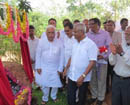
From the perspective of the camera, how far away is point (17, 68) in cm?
364

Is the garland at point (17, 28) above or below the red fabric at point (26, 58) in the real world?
above

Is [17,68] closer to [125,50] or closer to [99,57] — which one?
[99,57]

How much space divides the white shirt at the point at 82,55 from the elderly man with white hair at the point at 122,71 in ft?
1.12

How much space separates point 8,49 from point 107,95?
9.74ft

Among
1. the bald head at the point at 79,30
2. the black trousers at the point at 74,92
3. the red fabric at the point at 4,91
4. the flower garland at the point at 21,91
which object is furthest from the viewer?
the flower garland at the point at 21,91

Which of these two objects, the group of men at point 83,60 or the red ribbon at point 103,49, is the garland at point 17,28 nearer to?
the group of men at point 83,60

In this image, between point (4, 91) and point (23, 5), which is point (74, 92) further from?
point (23, 5)

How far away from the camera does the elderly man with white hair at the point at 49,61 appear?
3744 millimetres

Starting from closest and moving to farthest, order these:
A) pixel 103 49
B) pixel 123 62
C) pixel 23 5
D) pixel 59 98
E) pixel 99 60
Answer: pixel 123 62, pixel 23 5, pixel 103 49, pixel 99 60, pixel 59 98

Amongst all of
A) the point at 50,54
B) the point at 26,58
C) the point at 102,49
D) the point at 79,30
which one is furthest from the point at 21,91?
the point at 102,49

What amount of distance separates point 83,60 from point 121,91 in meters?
0.79

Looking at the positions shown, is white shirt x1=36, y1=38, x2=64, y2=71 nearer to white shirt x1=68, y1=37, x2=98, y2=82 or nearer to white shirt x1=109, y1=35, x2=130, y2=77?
white shirt x1=68, y1=37, x2=98, y2=82

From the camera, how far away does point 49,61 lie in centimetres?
379

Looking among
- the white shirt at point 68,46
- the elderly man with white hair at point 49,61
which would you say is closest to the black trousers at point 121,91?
the white shirt at point 68,46
